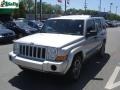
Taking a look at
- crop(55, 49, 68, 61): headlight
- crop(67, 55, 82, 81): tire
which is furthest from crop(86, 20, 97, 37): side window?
crop(55, 49, 68, 61): headlight

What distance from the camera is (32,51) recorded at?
683 centimetres

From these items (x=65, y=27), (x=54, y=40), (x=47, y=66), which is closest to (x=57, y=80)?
(x=47, y=66)

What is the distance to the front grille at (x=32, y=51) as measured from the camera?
666 centimetres

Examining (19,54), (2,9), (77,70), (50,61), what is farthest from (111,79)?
(2,9)

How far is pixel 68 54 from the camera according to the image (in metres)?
6.71

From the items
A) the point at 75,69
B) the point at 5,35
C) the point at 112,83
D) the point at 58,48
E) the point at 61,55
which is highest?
the point at 58,48

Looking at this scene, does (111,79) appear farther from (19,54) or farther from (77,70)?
(19,54)

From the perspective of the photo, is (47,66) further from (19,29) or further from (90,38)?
(19,29)

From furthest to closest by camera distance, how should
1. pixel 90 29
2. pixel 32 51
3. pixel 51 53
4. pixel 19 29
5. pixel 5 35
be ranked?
pixel 19 29 < pixel 5 35 < pixel 90 29 < pixel 32 51 < pixel 51 53

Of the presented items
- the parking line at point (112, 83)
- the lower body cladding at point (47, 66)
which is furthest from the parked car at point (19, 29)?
the lower body cladding at point (47, 66)

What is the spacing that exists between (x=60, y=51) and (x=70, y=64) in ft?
1.68

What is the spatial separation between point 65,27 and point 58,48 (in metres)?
1.80

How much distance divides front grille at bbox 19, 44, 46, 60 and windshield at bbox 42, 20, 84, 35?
1.53m

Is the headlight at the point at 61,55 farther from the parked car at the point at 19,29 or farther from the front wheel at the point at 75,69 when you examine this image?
the parked car at the point at 19,29
